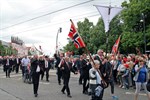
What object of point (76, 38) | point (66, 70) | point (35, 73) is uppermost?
point (76, 38)

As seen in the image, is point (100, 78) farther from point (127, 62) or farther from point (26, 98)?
point (127, 62)

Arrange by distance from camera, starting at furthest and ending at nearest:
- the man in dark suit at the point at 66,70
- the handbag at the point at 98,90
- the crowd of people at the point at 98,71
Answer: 1. the man in dark suit at the point at 66,70
2. the crowd of people at the point at 98,71
3. the handbag at the point at 98,90

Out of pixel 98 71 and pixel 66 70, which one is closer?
pixel 98 71

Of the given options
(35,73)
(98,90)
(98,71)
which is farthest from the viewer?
(35,73)

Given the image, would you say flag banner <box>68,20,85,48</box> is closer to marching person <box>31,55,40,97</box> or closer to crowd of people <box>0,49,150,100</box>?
crowd of people <box>0,49,150,100</box>

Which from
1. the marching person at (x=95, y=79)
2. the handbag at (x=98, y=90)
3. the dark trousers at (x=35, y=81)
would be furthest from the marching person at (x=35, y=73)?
the handbag at (x=98, y=90)

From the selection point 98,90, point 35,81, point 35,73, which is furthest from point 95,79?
point 35,73

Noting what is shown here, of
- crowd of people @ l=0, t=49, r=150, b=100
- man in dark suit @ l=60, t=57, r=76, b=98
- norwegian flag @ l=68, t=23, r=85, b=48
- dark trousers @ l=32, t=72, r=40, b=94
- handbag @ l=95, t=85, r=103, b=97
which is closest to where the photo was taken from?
handbag @ l=95, t=85, r=103, b=97

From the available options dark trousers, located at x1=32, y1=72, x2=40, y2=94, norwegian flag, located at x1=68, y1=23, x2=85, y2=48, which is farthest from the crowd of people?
norwegian flag, located at x1=68, y1=23, x2=85, y2=48

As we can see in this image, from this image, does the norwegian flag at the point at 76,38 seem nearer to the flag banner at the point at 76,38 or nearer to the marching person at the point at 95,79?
the flag banner at the point at 76,38

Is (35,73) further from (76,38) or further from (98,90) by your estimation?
(98,90)

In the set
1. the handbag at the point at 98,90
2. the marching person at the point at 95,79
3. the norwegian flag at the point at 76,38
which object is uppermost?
the norwegian flag at the point at 76,38

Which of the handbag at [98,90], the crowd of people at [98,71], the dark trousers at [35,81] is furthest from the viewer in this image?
the dark trousers at [35,81]

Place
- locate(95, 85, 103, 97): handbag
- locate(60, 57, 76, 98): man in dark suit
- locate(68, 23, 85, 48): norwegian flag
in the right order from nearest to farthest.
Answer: locate(95, 85, 103, 97): handbag
locate(68, 23, 85, 48): norwegian flag
locate(60, 57, 76, 98): man in dark suit
